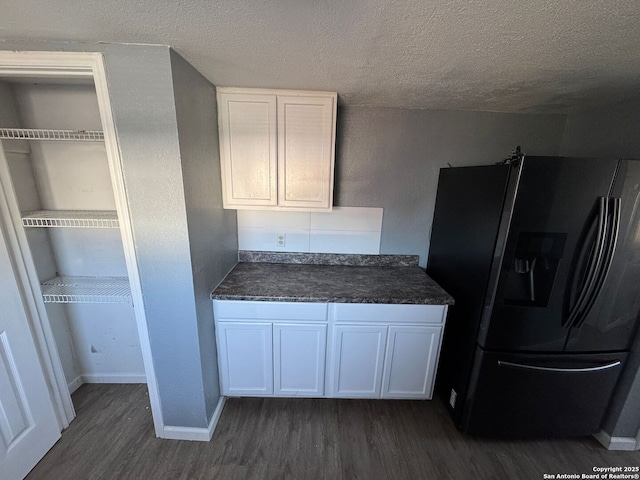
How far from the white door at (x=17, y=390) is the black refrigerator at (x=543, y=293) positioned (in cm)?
245

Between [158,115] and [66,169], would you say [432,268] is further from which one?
[66,169]

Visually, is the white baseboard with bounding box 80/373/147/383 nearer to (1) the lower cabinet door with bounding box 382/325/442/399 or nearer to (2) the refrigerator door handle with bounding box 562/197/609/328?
(1) the lower cabinet door with bounding box 382/325/442/399

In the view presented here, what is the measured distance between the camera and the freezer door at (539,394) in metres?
1.39

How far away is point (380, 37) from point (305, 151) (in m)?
0.80

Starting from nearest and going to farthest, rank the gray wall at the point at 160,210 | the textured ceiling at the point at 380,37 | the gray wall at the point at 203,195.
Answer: the textured ceiling at the point at 380,37 → the gray wall at the point at 160,210 → the gray wall at the point at 203,195

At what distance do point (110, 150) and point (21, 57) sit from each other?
0.50 m

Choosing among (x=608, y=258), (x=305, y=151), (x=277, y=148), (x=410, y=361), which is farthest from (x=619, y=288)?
(x=277, y=148)

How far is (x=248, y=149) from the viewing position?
1622 millimetres

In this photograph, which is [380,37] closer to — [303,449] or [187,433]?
[303,449]

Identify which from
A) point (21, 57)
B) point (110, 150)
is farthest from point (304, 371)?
point (21, 57)

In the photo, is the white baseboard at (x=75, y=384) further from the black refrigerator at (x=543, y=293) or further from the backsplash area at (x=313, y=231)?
the black refrigerator at (x=543, y=293)

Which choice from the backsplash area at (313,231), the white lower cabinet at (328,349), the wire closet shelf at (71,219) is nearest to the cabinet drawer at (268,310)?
the white lower cabinet at (328,349)

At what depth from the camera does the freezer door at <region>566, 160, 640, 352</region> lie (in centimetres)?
119

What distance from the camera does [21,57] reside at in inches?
41.3
